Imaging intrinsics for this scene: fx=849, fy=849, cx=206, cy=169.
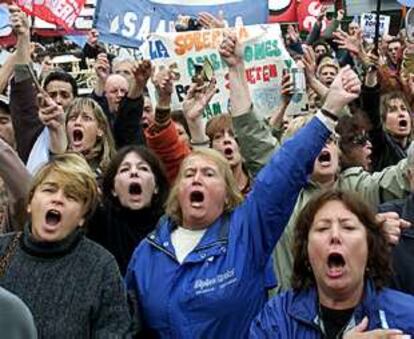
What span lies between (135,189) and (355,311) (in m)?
1.40

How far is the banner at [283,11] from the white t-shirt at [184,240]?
12398mm

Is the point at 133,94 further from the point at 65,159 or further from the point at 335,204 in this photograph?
the point at 335,204

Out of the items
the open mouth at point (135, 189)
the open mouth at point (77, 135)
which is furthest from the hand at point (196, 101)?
the open mouth at point (135, 189)

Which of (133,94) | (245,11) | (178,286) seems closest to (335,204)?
(178,286)

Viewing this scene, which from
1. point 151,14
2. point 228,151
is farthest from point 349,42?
point 228,151

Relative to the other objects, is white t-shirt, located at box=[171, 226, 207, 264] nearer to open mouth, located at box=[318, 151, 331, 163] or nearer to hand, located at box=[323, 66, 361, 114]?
hand, located at box=[323, 66, 361, 114]

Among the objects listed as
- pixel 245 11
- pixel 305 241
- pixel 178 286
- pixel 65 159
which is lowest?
pixel 178 286

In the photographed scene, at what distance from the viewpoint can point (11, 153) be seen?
3168mm

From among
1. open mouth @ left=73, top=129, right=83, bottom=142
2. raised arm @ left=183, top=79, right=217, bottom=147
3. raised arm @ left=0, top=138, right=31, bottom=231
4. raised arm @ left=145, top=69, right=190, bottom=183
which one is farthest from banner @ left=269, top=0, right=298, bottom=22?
raised arm @ left=0, top=138, right=31, bottom=231

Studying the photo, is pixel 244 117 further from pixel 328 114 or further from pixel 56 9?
pixel 56 9

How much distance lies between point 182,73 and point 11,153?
277cm

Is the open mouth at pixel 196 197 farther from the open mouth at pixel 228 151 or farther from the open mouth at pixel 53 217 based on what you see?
the open mouth at pixel 228 151

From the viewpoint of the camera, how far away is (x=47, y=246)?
9.04ft

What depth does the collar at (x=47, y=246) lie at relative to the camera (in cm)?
273
